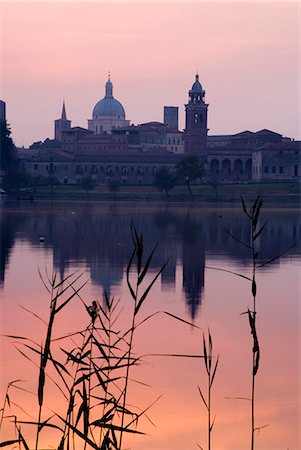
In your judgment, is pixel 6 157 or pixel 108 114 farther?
pixel 108 114

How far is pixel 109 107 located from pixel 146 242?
9422cm

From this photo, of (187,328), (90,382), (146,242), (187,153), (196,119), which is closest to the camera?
(90,382)

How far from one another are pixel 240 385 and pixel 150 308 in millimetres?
4657

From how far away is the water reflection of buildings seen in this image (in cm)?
1766

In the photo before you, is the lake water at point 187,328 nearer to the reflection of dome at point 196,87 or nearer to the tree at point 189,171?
the tree at point 189,171

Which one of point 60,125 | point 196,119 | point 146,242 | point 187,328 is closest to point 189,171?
point 196,119

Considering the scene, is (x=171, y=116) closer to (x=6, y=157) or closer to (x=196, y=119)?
(x=196, y=119)

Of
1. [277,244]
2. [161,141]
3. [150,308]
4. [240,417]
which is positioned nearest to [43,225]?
[277,244]

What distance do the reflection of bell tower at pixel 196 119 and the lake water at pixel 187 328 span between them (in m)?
68.8

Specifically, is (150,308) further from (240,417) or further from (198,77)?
(198,77)

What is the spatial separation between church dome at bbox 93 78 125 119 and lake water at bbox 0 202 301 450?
9302 centimetres

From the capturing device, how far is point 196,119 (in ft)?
311

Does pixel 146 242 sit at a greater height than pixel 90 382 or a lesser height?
lesser

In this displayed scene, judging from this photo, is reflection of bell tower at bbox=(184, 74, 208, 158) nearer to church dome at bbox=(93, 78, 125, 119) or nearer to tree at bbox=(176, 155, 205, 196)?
church dome at bbox=(93, 78, 125, 119)
